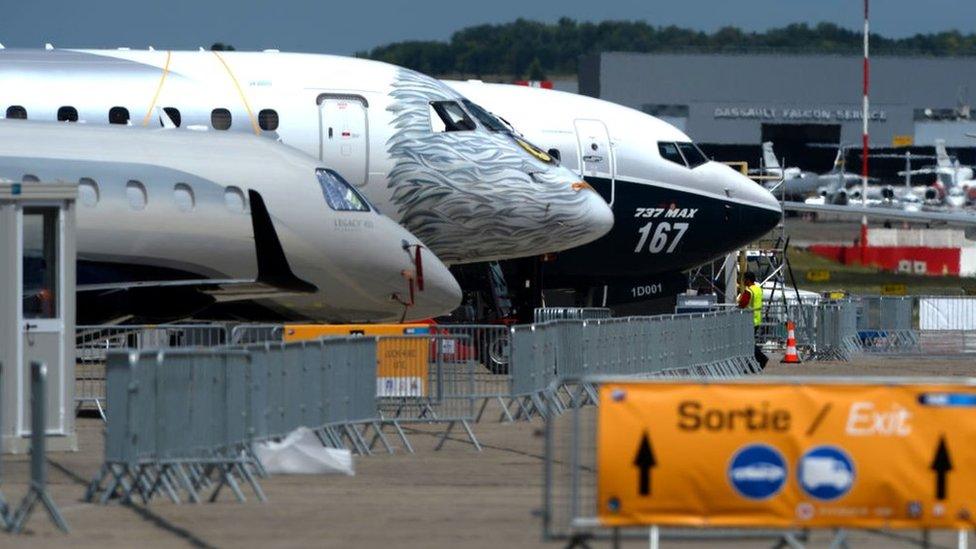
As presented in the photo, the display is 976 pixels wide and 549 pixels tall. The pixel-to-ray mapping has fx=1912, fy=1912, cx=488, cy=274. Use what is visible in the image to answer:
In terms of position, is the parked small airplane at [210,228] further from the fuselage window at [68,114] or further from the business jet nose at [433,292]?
the fuselage window at [68,114]

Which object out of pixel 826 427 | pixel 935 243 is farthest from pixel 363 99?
pixel 935 243

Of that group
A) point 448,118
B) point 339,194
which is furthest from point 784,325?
point 339,194

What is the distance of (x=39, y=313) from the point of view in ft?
56.1

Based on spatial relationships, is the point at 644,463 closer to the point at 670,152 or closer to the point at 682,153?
the point at 670,152

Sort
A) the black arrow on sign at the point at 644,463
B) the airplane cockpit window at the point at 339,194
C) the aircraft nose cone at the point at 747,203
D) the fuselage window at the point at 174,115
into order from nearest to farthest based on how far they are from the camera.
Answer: the black arrow on sign at the point at 644,463 → the airplane cockpit window at the point at 339,194 → the fuselage window at the point at 174,115 → the aircraft nose cone at the point at 747,203

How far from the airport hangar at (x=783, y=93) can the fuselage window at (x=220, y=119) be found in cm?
9427

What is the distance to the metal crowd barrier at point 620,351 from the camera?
20.8m

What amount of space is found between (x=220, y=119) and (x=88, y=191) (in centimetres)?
425

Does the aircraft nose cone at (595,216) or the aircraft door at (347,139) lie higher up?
the aircraft door at (347,139)

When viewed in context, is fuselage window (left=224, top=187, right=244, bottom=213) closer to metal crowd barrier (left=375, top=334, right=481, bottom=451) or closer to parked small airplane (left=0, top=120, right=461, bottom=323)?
parked small airplane (left=0, top=120, right=461, bottom=323)

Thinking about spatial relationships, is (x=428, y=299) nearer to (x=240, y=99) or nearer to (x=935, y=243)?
(x=240, y=99)

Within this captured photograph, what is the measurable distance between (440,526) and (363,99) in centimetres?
1391

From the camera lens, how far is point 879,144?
415ft

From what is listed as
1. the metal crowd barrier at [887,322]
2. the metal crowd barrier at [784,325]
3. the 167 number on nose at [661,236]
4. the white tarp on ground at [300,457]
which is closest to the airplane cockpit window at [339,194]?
the white tarp on ground at [300,457]
